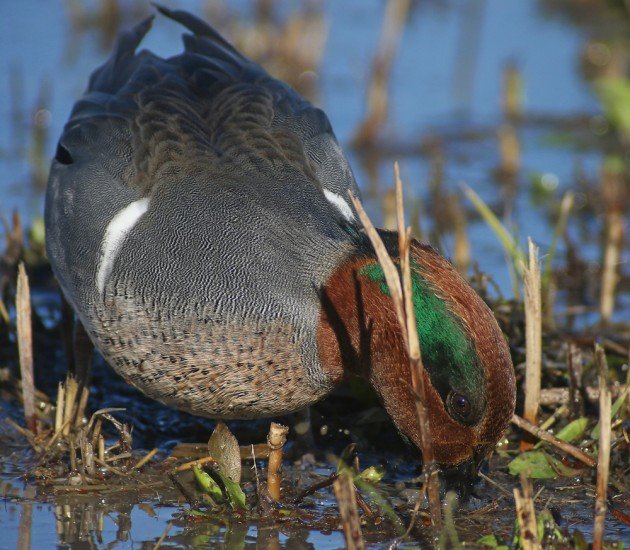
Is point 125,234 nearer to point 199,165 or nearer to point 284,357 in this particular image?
point 199,165

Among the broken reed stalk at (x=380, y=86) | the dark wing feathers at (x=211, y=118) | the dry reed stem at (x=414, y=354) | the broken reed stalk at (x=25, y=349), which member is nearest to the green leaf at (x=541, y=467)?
the dry reed stem at (x=414, y=354)

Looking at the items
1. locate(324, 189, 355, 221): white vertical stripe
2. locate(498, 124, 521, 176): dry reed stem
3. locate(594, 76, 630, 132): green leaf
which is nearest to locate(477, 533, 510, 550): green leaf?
locate(324, 189, 355, 221): white vertical stripe

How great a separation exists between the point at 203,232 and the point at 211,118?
1.91 ft

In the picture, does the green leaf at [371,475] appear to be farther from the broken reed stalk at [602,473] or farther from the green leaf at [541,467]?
the broken reed stalk at [602,473]

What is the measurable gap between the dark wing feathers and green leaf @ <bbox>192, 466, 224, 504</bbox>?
1.03 metres

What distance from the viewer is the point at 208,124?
13.9 ft

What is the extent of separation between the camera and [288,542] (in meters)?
3.53

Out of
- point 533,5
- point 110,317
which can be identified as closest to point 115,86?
point 110,317

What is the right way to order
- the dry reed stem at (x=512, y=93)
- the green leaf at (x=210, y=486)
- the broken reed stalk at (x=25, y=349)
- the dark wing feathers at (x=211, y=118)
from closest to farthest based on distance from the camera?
1. the green leaf at (x=210, y=486)
2. the dark wing feathers at (x=211, y=118)
3. the broken reed stalk at (x=25, y=349)
4. the dry reed stem at (x=512, y=93)

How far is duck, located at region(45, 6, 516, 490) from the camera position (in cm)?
342

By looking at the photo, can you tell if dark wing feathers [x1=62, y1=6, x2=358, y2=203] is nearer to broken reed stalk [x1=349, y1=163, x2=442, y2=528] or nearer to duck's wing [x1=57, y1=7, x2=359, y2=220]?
duck's wing [x1=57, y1=7, x2=359, y2=220]

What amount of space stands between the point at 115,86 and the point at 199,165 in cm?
95

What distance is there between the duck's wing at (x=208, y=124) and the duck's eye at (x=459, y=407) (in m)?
0.88

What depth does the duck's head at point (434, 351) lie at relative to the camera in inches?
130
